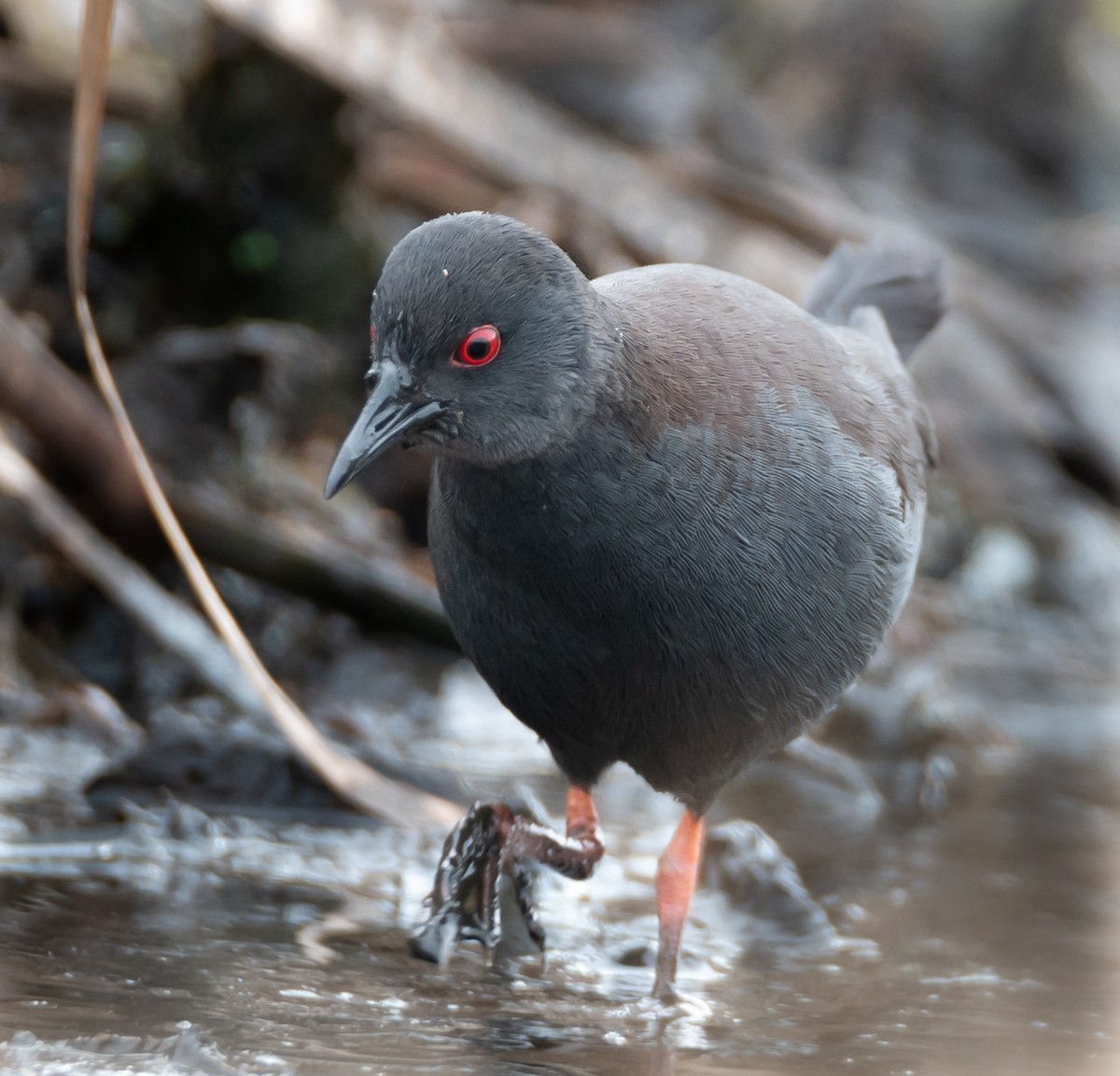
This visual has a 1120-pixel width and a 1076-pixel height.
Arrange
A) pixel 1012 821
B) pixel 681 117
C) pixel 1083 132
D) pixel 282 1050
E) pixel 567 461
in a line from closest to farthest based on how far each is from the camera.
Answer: pixel 282 1050, pixel 567 461, pixel 1012 821, pixel 681 117, pixel 1083 132

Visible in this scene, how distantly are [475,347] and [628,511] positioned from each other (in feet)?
1.51

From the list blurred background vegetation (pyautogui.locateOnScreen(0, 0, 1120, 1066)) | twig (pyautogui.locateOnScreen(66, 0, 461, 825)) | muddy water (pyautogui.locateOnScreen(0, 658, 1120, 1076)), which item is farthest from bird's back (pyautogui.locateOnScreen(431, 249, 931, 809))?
blurred background vegetation (pyautogui.locateOnScreen(0, 0, 1120, 1066))

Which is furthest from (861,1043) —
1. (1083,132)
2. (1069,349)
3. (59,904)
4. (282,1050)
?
(1083,132)

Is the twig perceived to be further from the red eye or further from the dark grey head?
the red eye

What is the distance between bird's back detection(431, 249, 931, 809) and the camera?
3.40 metres

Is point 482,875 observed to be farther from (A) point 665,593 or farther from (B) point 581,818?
(A) point 665,593

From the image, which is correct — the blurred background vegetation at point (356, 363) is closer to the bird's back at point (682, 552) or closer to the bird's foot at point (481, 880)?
the bird's foot at point (481, 880)

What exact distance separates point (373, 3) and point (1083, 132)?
8.81 meters

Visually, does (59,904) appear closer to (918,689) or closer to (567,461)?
(567,461)

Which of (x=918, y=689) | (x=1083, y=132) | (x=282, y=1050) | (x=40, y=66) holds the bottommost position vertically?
(x=282, y=1050)

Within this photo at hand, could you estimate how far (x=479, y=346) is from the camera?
3.27m

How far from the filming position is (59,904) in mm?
3729

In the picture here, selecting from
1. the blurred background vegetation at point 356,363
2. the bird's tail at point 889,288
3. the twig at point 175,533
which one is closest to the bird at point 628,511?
the twig at point 175,533

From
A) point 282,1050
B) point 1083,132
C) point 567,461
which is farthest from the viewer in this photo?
point 1083,132
